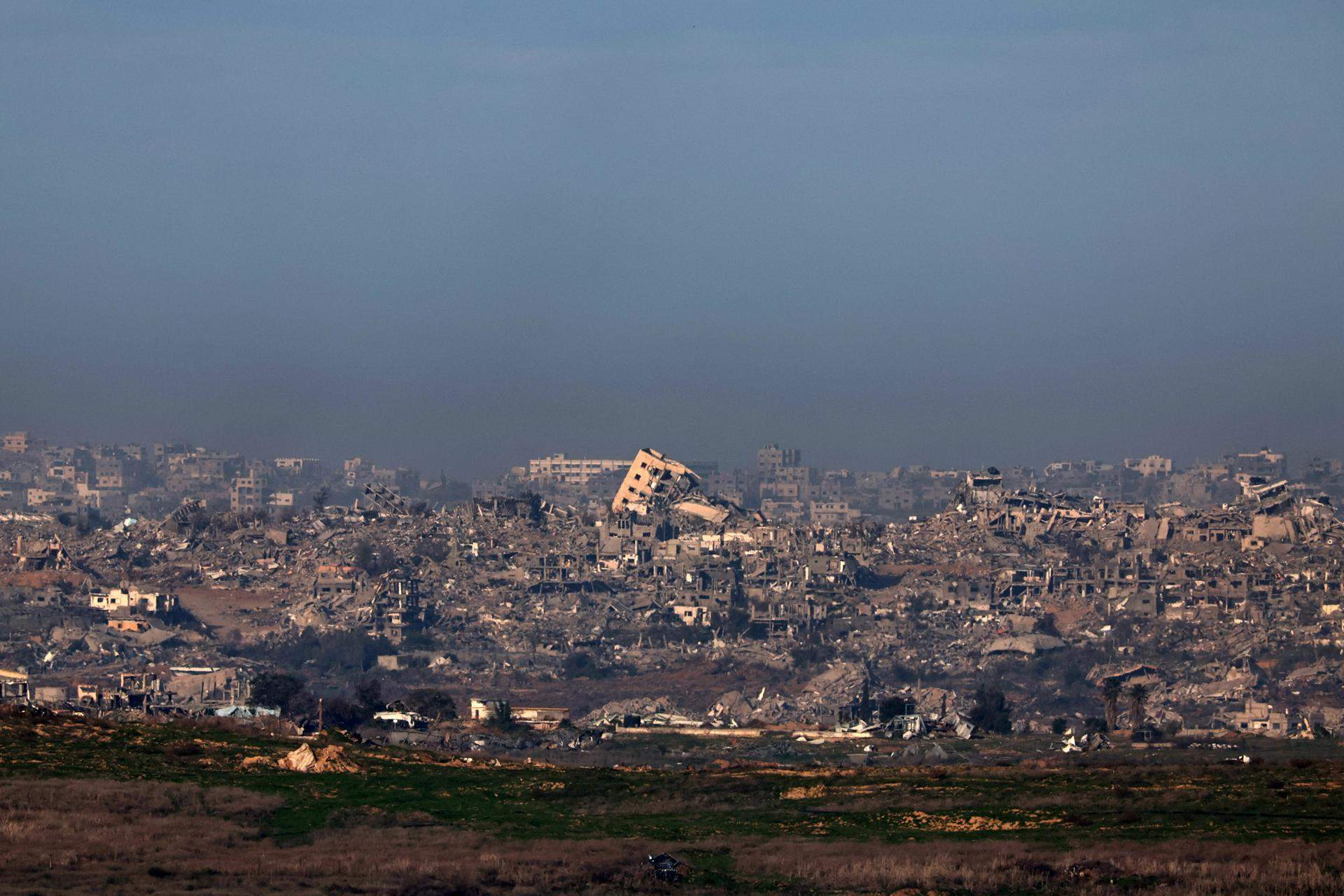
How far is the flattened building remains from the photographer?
200 ft

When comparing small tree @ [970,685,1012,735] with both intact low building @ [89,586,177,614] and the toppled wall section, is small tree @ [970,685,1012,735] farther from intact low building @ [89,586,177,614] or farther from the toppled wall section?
the toppled wall section

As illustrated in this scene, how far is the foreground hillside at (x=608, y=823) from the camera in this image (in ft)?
64.4

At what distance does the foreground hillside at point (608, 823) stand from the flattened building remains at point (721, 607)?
A: 17960 mm

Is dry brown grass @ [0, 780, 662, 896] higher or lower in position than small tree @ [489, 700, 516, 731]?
lower

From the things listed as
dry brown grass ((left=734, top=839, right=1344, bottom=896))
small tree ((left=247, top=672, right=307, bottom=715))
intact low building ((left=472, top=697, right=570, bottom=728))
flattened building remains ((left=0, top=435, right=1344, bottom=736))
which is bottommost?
dry brown grass ((left=734, top=839, right=1344, bottom=896))

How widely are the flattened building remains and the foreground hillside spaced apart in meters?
18.0

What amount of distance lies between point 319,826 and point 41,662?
47303 millimetres

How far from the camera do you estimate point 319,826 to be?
22797 mm

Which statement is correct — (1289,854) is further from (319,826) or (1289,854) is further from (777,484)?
(777,484)

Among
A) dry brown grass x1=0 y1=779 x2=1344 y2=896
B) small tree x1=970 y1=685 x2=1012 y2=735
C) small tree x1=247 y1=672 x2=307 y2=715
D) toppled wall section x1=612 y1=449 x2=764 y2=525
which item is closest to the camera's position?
dry brown grass x1=0 y1=779 x2=1344 y2=896

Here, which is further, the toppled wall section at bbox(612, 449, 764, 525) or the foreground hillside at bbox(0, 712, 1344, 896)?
the toppled wall section at bbox(612, 449, 764, 525)

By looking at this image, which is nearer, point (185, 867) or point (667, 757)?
point (185, 867)

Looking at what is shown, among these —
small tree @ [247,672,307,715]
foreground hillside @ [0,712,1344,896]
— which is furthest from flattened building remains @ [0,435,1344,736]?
foreground hillside @ [0,712,1344,896]

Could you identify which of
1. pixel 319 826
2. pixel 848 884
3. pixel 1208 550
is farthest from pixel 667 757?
pixel 1208 550
